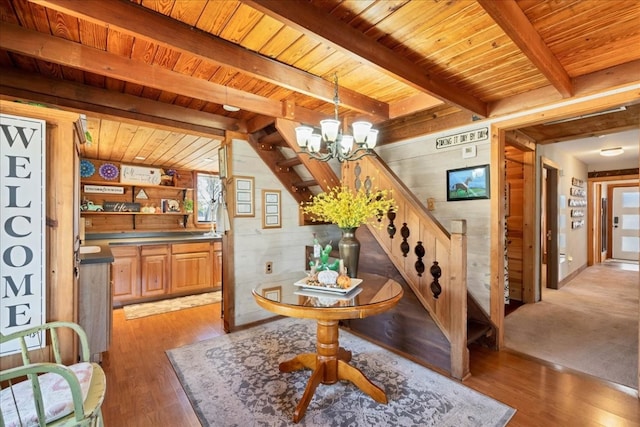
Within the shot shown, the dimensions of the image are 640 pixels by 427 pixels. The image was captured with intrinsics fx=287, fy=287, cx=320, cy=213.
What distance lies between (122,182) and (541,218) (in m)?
6.78

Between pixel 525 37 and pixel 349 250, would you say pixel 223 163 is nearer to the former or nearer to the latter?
pixel 349 250

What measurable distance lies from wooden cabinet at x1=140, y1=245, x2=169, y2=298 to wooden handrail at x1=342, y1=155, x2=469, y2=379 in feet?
10.9

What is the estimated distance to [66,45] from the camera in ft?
5.89

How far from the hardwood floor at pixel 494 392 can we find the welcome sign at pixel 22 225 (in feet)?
2.52

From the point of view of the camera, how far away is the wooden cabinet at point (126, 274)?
160 inches

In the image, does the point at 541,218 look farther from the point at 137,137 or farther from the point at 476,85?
the point at 137,137

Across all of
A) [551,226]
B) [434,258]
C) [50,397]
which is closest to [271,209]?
[434,258]

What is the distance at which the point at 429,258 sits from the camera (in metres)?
2.42

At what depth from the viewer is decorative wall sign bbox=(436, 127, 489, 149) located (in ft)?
9.36

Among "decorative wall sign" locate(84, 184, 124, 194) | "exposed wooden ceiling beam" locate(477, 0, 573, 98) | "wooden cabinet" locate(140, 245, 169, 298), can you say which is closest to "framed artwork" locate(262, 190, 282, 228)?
"wooden cabinet" locate(140, 245, 169, 298)

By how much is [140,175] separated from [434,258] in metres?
5.07

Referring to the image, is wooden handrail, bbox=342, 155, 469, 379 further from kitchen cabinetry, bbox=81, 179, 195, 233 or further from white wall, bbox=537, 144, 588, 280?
kitchen cabinetry, bbox=81, 179, 195, 233

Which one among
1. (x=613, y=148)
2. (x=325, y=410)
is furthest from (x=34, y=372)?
(x=613, y=148)

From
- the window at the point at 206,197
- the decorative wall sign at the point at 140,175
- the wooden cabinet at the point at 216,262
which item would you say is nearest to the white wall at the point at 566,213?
the wooden cabinet at the point at 216,262
